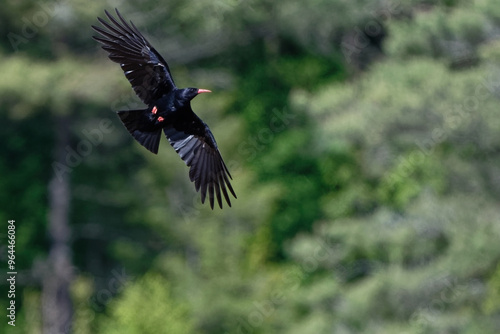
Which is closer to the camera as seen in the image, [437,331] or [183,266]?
[437,331]

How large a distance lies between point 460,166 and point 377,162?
2626mm

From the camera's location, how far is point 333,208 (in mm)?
23281

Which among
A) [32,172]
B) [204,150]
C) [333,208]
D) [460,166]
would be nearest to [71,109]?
[32,172]

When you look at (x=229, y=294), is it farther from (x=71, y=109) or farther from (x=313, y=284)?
(x=71, y=109)

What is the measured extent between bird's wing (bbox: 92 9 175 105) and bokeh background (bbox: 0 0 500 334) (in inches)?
311

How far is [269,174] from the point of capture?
25703mm

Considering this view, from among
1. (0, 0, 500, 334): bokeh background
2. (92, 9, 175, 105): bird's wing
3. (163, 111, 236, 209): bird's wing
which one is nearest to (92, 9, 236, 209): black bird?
(92, 9, 175, 105): bird's wing

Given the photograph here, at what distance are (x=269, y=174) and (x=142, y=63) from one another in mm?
15607

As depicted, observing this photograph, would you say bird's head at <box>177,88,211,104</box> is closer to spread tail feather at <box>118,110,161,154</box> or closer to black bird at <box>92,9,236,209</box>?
black bird at <box>92,9,236,209</box>

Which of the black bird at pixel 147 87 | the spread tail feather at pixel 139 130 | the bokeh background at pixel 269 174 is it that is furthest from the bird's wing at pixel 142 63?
the bokeh background at pixel 269 174

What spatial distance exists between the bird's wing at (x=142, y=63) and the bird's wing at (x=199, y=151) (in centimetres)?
54

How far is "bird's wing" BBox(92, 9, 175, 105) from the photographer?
398 inches

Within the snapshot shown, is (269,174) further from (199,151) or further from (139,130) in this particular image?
(139,130)

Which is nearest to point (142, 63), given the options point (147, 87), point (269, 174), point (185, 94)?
point (147, 87)
